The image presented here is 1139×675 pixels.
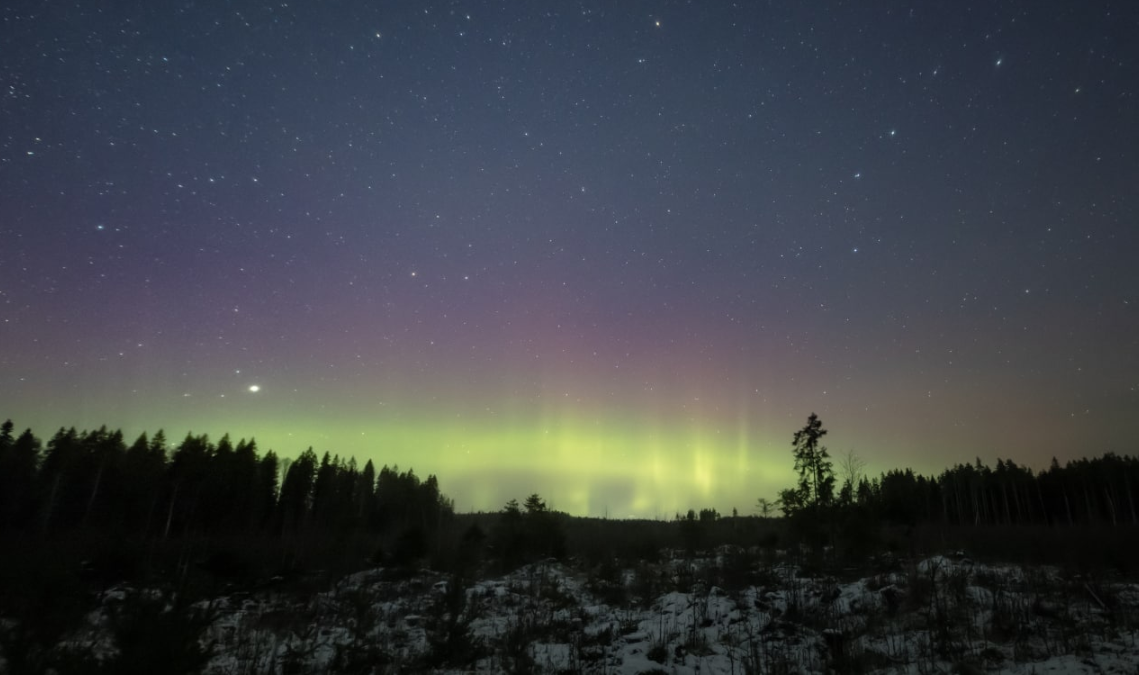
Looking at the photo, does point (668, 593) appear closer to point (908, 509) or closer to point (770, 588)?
point (770, 588)

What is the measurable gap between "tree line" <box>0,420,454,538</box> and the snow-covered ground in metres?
38.4

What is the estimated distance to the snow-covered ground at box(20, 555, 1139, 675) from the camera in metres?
11.3

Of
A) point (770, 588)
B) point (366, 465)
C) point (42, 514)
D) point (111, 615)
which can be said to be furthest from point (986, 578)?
point (366, 465)

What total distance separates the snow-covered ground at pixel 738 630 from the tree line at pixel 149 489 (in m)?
38.4

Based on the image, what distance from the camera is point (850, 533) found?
24.9 metres

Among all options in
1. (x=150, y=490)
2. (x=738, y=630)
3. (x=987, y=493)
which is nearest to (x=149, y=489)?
(x=150, y=490)

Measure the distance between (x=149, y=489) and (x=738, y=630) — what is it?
6217 cm

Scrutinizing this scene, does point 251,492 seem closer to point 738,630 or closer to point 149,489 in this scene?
point 149,489

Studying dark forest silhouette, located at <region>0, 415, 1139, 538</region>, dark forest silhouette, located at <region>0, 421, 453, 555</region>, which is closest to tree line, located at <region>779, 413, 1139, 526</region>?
dark forest silhouette, located at <region>0, 415, 1139, 538</region>

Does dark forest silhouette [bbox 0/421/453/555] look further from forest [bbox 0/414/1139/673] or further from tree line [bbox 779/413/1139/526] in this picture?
tree line [bbox 779/413/1139/526]

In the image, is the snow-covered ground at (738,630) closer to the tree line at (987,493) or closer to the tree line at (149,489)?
the tree line at (987,493)

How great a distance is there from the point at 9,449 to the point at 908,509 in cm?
8179

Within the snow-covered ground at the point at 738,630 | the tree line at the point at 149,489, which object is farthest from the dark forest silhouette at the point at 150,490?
the snow-covered ground at the point at 738,630

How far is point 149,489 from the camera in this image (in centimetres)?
5341
